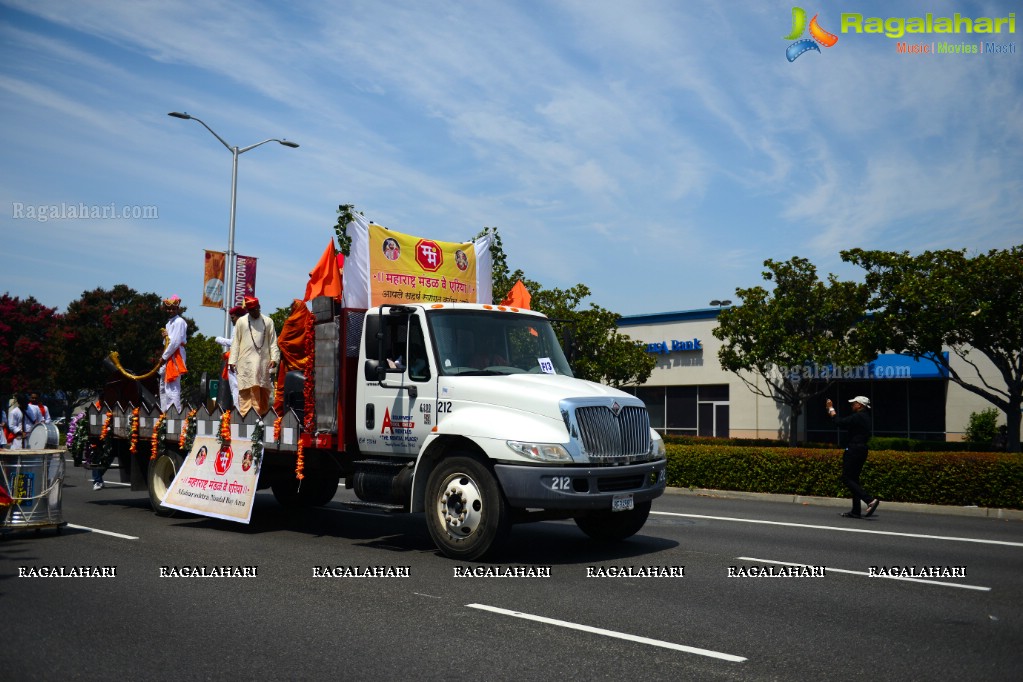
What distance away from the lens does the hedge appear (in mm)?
14875

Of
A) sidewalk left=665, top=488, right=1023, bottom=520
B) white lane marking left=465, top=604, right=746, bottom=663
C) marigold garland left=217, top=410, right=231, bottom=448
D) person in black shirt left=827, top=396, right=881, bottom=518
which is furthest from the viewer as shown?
sidewalk left=665, top=488, right=1023, bottom=520

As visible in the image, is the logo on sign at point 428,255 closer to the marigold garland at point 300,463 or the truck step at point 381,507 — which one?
the marigold garland at point 300,463

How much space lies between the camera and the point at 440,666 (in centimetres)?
509

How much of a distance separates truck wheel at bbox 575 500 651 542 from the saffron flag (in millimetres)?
19647

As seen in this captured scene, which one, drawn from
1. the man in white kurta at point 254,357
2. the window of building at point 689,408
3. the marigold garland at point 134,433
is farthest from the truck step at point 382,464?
the window of building at point 689,408

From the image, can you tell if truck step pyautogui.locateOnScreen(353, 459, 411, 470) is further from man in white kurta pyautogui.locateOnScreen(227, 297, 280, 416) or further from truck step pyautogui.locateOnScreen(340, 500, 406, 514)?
man in white kurta pyautogui.locateOnScreen(227, 297, 280, 416)

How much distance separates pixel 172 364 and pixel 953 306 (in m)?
23.9

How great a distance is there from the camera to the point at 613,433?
28.5ft

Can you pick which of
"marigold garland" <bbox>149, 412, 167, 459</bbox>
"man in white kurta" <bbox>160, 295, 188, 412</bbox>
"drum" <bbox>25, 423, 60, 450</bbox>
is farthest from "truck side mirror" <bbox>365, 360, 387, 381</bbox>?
"drum" <bbox>25, 423, 60, 450</bbox>

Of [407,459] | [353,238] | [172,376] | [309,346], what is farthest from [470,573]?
[172,376]

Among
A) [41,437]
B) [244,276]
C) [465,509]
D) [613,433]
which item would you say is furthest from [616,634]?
[244,276]

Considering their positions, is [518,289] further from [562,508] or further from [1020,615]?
[1020,615]

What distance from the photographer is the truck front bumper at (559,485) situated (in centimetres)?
808

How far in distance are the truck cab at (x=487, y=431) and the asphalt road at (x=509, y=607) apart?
55 centimetres
